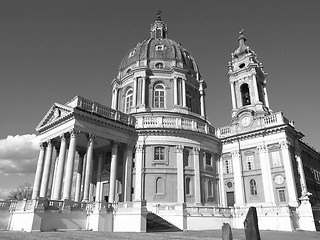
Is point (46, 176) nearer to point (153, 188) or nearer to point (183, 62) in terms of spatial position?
point (153, 188)

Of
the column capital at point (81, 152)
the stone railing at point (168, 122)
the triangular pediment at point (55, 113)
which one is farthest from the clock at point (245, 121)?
the triangular pediment at point (55, 113)

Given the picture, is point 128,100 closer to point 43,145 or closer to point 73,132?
point 43,145

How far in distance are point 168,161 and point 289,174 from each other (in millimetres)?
12810

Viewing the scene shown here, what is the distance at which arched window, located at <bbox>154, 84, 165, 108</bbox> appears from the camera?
38.0 metres

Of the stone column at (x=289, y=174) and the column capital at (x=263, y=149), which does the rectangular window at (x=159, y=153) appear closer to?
the column capital at (x=263, y=149)

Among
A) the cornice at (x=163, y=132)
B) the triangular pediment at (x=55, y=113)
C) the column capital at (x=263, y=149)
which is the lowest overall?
the column capital at (x=263, y=149)

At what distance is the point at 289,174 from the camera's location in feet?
95.1

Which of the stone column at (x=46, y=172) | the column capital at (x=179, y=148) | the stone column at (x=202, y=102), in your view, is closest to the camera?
the stone column at (x=46, y=172)

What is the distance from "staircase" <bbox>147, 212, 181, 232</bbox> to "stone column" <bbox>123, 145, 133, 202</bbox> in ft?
13.0

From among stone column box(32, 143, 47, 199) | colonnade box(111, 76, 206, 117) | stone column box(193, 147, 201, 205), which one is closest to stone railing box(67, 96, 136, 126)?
colonnade box(111, 76, 206, 117)

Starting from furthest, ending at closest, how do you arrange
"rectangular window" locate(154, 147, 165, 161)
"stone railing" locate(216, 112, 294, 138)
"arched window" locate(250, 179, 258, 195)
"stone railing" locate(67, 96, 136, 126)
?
1. "arched window" locate(250, 179, 258, 195)
2. "stone railing" locate(216, 112, 294, 138)
3. "rectangular window" locate(154, 147, 165, 161)
4. "stone railing" locate(67, 96, 136, 126)

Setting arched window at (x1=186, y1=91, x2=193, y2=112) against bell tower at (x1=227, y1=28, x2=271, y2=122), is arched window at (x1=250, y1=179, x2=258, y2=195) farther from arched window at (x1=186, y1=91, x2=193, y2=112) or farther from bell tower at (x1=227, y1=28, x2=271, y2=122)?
arched window at (x1=186, y1=91, x2=193, y2=112)

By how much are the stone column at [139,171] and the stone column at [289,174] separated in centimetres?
1534

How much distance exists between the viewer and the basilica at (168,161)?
23.2 m
